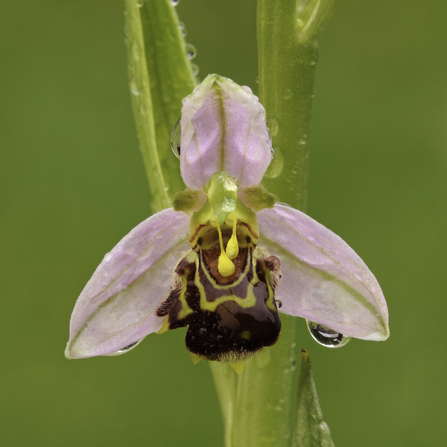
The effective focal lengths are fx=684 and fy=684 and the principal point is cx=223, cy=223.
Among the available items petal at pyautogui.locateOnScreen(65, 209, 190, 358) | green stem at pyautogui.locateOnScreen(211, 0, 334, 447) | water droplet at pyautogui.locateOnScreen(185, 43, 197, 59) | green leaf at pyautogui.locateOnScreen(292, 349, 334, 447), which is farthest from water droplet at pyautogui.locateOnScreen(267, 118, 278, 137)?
green leaf at pyautogui.locateOnScreen(292, 349, 334, 447)

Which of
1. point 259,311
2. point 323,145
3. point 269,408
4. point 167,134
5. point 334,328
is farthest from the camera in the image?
point 323,145

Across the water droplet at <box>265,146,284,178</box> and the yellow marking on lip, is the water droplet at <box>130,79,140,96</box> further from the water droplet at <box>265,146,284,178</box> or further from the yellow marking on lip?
the yellow marking on lip

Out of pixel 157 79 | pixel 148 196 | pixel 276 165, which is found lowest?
pixel 148 196

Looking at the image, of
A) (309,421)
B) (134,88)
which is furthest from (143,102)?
(309,421)

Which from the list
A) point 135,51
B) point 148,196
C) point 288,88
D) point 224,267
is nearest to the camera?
point 224,267

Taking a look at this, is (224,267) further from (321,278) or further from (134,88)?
(134,88)

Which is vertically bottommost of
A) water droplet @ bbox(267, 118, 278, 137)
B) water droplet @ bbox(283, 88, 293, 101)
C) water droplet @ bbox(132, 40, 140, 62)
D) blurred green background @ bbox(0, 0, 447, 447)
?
blurred green background @ bbox(0, 0, 447, 447)

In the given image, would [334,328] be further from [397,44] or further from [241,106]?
[397,44]

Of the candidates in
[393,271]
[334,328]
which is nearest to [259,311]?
[334,328]
